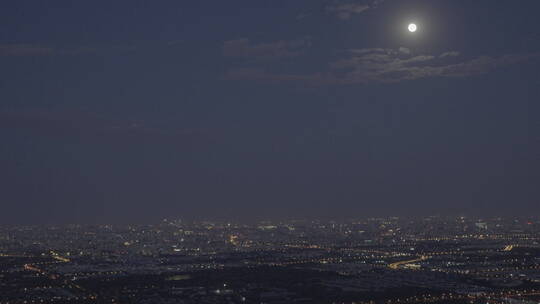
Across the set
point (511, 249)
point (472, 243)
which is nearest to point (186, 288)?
point (511, 249)

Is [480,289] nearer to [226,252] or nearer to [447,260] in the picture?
[447,260]

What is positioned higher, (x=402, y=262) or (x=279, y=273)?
(x=402, y=262)

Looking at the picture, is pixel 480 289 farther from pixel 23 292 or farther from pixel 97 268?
pixel 97 268

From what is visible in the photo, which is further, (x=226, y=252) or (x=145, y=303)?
(x=226, y=252)

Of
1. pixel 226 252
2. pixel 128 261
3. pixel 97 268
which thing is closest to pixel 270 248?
pixel 226 252

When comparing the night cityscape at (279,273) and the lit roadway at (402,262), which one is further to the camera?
the lit roadway at (402,262)

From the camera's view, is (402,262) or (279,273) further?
(402,262)

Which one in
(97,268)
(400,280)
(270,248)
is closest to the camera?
(400,280)

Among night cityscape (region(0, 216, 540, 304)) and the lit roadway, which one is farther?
the lit roadway

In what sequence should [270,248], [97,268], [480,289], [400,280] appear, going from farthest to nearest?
[270,248] → [97,268] → [400,280] → [480,289]
